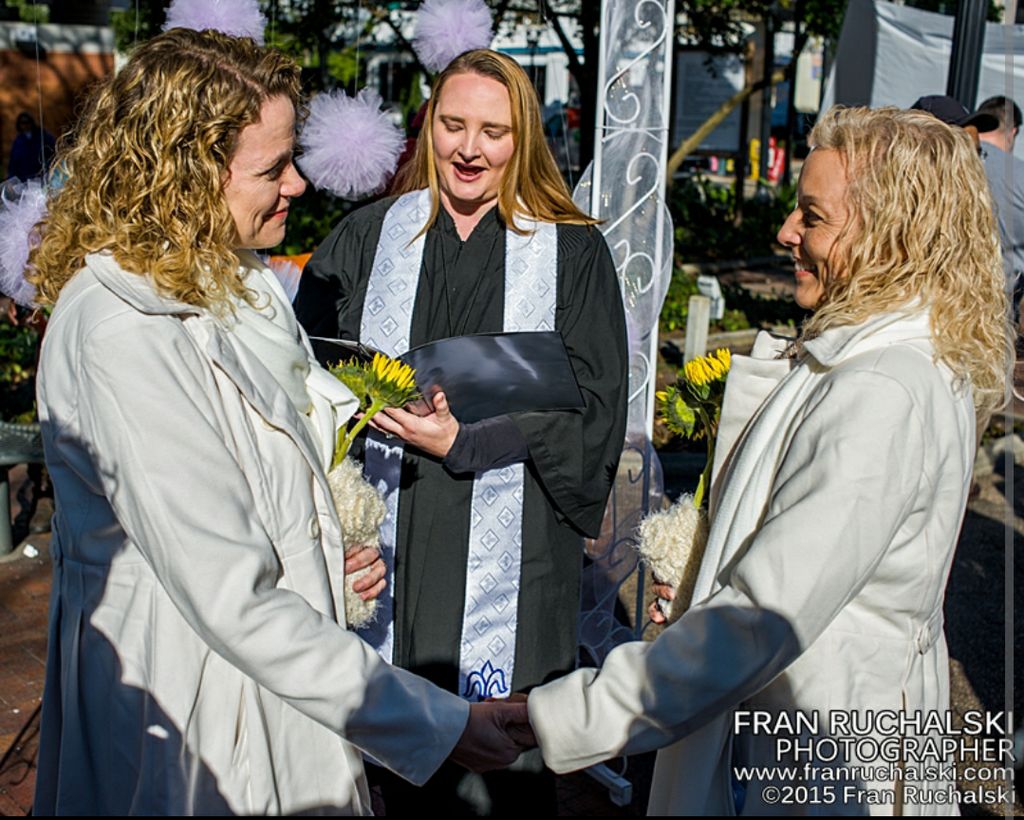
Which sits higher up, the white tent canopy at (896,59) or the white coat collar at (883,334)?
the white tent canopy at (896,59)

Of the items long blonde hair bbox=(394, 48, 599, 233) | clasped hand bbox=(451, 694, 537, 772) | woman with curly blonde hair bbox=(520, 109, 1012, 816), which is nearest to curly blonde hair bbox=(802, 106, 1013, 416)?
woman with curly blonde hair bbox=(520, 109, 1012, 816)

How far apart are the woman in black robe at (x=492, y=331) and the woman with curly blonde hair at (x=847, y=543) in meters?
1.07

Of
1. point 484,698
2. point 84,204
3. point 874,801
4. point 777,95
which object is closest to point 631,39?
point 484,698

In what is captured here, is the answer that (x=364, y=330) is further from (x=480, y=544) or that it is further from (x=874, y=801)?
(x=874, y=801)

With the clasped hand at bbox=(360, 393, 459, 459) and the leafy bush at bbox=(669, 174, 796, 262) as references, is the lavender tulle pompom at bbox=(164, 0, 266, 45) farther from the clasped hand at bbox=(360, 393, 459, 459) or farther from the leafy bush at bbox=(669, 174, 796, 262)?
the leafy bush at bbox=(669, 174, 796, 262)

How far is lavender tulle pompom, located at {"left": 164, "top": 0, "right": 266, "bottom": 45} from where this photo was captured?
109 inches

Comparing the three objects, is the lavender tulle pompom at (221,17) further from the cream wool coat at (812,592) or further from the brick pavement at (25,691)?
the brick pavement at (25,691)

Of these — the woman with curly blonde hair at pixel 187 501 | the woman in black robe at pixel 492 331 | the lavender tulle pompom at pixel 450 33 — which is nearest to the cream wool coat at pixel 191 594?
the woman with curly blonde hair at pixel 187 501

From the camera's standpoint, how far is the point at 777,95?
108 ft

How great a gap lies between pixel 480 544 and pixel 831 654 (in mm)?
1338

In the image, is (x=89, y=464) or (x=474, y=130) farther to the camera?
(x=474, y=130)

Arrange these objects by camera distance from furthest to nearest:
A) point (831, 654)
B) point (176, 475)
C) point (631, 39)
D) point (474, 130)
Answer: point (631, 39) < point (474, 130) < point (831, 654) < point (176, 475)

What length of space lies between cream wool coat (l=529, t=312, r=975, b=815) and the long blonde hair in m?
1.32

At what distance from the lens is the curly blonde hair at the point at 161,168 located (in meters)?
1.88
